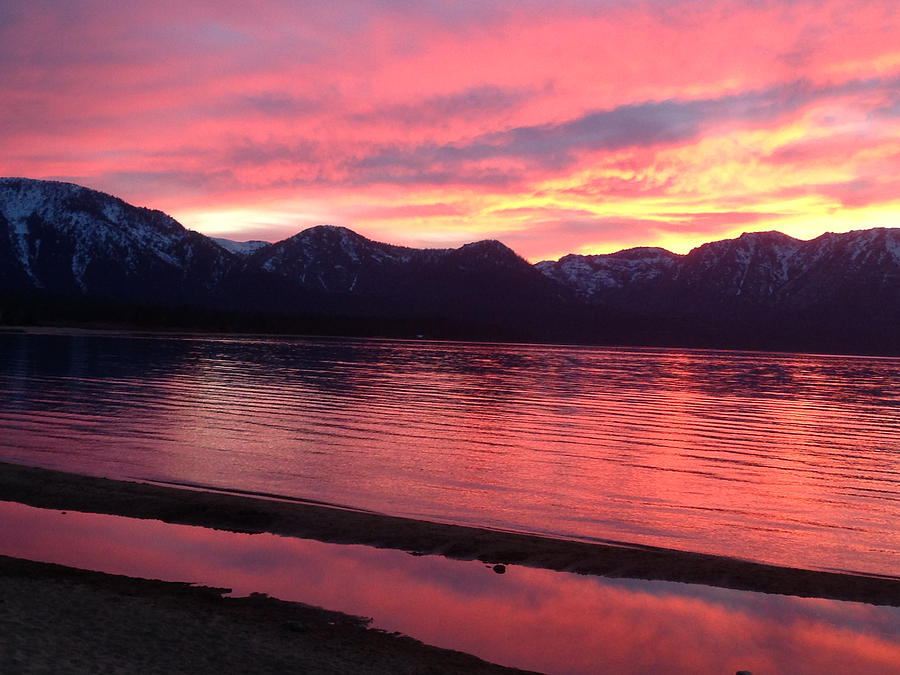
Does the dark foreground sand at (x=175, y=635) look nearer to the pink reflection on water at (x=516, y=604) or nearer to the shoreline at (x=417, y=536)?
the pink reflection on water at (x=516, y=604)

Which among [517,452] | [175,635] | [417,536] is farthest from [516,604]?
[517,452]

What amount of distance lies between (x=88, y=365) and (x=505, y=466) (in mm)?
69667

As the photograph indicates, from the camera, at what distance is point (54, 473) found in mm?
27828

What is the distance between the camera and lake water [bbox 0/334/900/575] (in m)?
26.2

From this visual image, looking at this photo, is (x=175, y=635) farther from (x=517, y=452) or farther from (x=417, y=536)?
(x=517, y=452)

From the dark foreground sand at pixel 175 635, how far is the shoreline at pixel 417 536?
5.78 m

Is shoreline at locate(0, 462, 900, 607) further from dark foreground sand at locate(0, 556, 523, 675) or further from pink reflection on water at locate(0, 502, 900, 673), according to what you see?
dark foreground sand at locate(0, 556, 523, 675)

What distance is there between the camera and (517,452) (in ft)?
131

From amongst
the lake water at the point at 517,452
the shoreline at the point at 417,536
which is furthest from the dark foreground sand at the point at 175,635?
the lake water at the point at 517,452

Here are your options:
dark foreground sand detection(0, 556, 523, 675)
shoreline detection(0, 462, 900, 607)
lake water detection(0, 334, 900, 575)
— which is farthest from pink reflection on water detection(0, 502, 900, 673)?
lake water detection(0, 334, 900, 575)

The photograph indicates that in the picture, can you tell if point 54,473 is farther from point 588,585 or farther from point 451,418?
point 451,418

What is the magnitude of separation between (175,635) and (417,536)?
370 inches

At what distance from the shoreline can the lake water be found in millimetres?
1937

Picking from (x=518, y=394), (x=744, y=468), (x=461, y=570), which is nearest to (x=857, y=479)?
(x=744, y=468)
